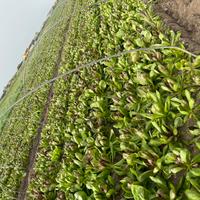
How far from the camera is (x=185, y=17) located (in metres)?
4.91

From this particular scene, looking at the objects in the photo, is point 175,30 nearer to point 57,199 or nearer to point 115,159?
point 115,159

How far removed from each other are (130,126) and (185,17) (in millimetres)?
1626

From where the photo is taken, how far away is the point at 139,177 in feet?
11.5

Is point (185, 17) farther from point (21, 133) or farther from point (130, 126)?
point (21, 133)

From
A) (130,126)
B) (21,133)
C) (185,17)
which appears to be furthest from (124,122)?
(21,133)

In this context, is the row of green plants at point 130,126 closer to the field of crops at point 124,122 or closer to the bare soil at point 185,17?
the field of crops at point 124,122

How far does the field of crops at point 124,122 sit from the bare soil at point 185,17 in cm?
15

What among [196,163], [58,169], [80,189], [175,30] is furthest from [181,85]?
[58,169]

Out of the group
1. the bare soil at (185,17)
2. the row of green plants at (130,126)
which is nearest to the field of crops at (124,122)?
the row of green plants at (130,126)

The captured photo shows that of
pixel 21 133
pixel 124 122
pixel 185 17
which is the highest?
pixel 185 17

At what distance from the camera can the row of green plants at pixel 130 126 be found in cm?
336

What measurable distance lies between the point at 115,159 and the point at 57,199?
1.47 m

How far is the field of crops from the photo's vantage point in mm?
3391

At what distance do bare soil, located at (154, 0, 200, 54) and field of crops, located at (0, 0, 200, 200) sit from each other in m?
0.15
